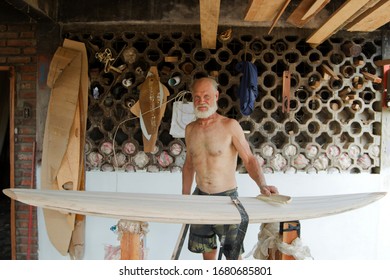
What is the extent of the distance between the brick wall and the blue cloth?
230 centimetres

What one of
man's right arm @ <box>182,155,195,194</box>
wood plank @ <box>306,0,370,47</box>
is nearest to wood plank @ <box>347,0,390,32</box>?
wood plank @ <box>306,0,370,47</box>

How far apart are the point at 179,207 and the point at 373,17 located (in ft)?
7.76

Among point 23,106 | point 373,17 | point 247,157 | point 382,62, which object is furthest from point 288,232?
point 23,106

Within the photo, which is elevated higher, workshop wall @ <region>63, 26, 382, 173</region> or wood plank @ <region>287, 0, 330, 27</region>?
wood plank @ <region>287, 0, 330, 27</region>

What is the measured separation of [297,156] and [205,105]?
55.9 inches

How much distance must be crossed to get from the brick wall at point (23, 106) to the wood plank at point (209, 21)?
6.38 ft

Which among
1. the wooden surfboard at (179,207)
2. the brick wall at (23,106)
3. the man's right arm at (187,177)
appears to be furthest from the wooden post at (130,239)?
the brick wall at (23,106)

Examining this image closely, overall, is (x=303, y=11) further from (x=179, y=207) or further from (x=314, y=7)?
(x=179, y=207)

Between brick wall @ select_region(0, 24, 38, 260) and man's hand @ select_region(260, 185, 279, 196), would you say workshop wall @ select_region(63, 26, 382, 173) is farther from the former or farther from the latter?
man's hand @ select_region(260, 185, 279, 196)

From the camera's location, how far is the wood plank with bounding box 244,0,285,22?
2.43 meters

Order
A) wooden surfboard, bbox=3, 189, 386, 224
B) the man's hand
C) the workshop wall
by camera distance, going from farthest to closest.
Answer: the workshop wall < the man's hand < wooden surfboard, bbox=3, 189, 386, 224

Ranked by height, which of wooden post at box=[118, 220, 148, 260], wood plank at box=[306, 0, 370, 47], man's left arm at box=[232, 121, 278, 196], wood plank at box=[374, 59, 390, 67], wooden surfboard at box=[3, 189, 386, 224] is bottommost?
wooden post at box=[118, 220, 148, 260]

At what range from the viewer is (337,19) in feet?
8.48

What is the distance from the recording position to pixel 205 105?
2594 mm
